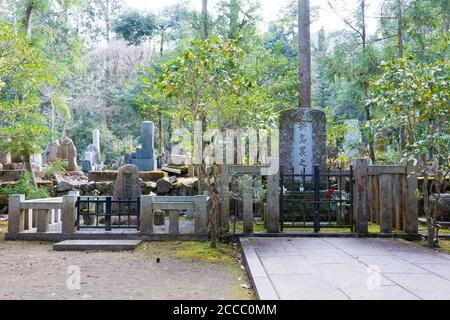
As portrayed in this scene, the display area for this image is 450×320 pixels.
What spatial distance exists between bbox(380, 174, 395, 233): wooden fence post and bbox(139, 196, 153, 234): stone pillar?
4.16 m

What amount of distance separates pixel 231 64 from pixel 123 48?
81.5 feet

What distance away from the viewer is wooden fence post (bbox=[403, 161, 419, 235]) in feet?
23.0

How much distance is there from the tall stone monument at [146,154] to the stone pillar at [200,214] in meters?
9.63

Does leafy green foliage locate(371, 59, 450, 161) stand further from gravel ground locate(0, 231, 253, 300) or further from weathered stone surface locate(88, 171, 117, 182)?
weathered stone surface locate(88, 171, 117, 182)

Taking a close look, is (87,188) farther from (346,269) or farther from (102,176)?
(346,269)

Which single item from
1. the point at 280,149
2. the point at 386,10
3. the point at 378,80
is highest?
the point at 386,10

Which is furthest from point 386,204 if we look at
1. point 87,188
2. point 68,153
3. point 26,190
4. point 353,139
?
point 68,153

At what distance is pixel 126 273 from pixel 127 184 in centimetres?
505

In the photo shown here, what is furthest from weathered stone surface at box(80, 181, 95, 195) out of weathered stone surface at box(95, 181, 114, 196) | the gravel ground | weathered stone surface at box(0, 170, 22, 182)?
the gravel ground

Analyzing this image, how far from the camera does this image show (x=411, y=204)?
7074 millimetres

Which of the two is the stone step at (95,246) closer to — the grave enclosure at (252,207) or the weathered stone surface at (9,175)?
the grave enclosure at (252,207)
